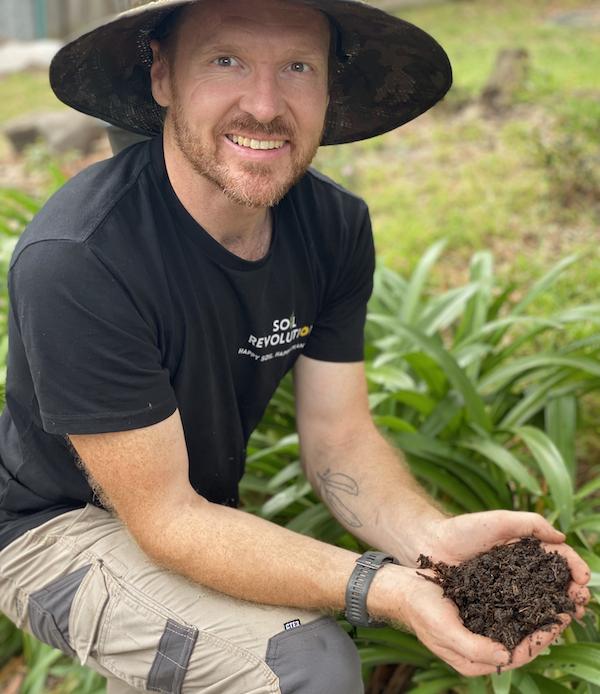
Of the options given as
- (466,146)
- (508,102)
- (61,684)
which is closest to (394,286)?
(61,684)

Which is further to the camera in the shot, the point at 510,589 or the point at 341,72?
the point at 341,72

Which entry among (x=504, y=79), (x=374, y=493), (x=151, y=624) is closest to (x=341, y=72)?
(x=374, y=493)

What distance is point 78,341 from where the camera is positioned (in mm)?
1711

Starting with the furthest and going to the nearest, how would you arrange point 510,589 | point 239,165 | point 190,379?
point 190,379 → point 239,165 → point 510,589

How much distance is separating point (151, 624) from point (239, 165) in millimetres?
1180

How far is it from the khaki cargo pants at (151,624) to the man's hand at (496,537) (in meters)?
0.36

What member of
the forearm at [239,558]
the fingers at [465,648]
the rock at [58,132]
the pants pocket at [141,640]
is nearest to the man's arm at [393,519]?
the fingers at [465,648]

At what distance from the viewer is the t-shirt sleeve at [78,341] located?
1703mm

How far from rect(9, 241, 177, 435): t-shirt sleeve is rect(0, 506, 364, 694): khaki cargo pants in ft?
1.43

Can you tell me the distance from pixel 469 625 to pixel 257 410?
888 millimetres

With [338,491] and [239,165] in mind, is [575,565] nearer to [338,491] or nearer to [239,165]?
[338,491]

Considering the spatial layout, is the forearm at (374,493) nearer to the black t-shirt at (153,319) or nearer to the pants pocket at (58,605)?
the black t-shirt at (153,319)

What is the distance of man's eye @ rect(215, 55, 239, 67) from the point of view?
183 cm

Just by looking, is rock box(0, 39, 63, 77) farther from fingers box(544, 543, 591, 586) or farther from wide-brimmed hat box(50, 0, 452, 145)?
fingers box(544, 543, 591, 586)
